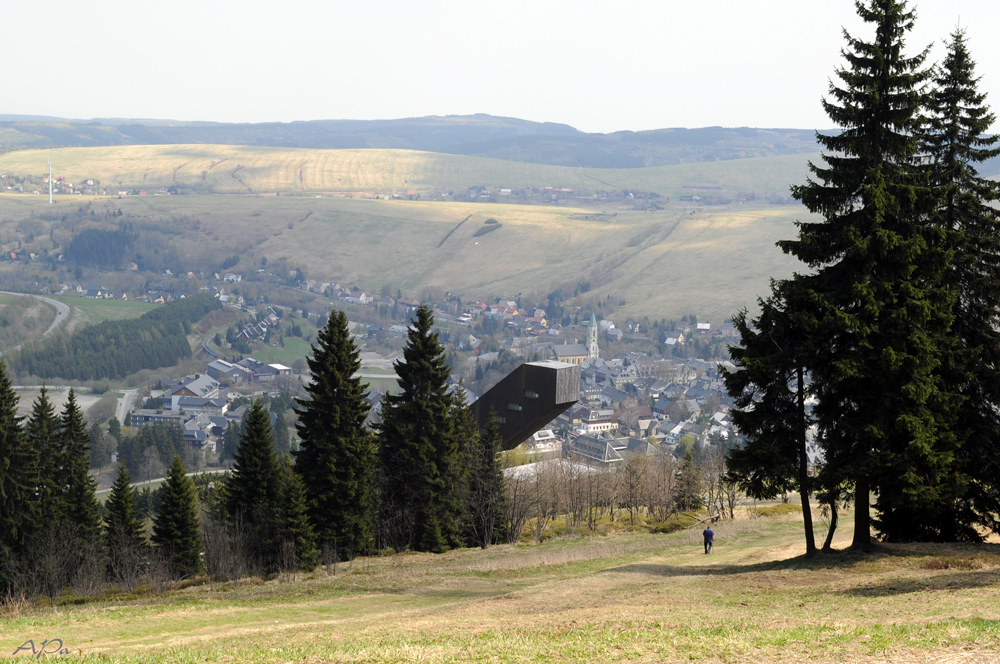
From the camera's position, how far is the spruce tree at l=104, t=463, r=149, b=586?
41.2 m

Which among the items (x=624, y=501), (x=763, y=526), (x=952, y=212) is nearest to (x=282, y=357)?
(x=624, y=501)

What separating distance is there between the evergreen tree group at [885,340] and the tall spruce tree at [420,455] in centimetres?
1776

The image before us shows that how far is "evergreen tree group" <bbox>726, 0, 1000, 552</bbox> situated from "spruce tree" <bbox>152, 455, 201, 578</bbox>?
29.9 meters

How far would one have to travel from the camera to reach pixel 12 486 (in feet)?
130

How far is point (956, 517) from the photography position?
26.8 m

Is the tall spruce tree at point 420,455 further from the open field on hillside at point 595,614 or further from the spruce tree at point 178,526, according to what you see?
the spruce tree at point 178,526

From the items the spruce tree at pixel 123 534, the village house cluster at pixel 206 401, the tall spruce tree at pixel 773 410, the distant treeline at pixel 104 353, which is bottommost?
the village house cluster at pixel 206 401

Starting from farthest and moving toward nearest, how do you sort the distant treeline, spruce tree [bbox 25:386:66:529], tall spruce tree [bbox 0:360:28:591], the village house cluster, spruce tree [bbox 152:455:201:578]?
the distant treeline, the village house cluster, spruce tree [bbox 152:455:201:578], spruce tree [bbox 25:386:66:529], tall spruce tree [bbox 0:360:28:591]

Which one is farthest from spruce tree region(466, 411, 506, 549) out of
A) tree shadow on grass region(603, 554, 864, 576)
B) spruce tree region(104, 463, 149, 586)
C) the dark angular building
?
spruce tree region(104, 463, 149, 586)

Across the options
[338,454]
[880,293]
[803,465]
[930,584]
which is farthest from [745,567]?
[338,454]

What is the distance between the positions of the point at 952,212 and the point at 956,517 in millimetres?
9465

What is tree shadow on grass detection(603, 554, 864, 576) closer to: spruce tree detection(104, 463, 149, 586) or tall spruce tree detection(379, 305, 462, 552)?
tall spruce tree detection(379, 305, 462, 552)

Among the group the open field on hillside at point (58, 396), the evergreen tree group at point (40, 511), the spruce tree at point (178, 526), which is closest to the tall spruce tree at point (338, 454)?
the spruce tree at point (178, 526)

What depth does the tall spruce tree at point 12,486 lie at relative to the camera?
39.2 m
